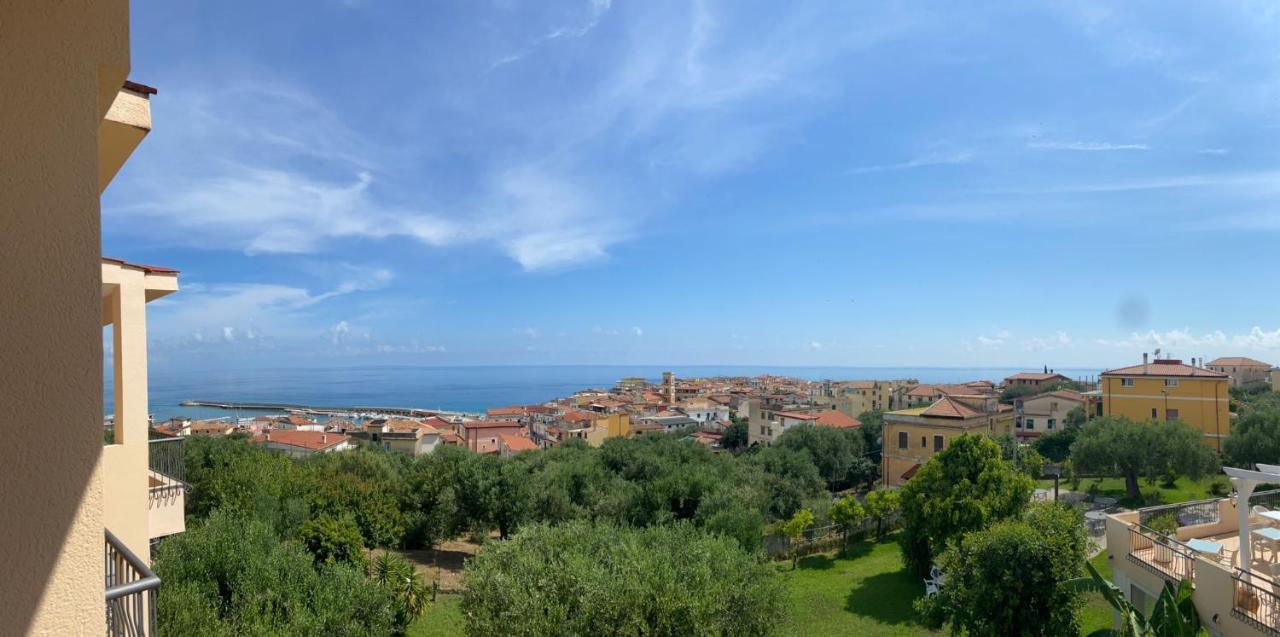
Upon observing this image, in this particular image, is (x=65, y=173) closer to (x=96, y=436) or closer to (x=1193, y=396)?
(x=96, y=436)

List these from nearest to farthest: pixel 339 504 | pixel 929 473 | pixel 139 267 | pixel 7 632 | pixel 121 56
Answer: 1. pixel 7 632
2. pixel 121 56
3. pixel 139 267
4. pixel 929 473
5. pixel 339 504

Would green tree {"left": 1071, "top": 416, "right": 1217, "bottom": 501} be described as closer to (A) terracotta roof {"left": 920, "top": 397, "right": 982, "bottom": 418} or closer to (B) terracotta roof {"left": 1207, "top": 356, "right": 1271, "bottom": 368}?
(A) terracotta roof {"left": 920, "top": 397, "right": 982, "bottom": 418}

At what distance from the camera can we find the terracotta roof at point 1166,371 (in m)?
36.0

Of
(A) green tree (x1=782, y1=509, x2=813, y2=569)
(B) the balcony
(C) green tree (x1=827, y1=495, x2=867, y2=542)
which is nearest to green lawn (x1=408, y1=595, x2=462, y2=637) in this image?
(B) the balcony

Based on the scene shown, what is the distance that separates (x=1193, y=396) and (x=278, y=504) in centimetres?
4704

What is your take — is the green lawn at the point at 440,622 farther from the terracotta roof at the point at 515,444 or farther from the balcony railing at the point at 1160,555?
the terracotta roof at the point at 515,444

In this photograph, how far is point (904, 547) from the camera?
20.5 meters

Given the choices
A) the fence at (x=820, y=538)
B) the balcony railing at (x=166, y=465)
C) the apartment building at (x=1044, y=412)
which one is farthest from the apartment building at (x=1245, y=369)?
the balcony railing at (x=166, y=465)

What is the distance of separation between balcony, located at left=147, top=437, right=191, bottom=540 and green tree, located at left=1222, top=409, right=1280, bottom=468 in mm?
38441

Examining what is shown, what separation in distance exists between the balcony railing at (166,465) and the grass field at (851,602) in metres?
8.54

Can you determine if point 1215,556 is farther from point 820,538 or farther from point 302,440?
point 302,440

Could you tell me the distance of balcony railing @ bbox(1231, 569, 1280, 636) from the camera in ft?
25.8

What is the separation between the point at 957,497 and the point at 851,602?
459cm

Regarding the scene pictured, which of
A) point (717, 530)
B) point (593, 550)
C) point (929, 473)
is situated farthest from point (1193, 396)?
point (593, 550)
